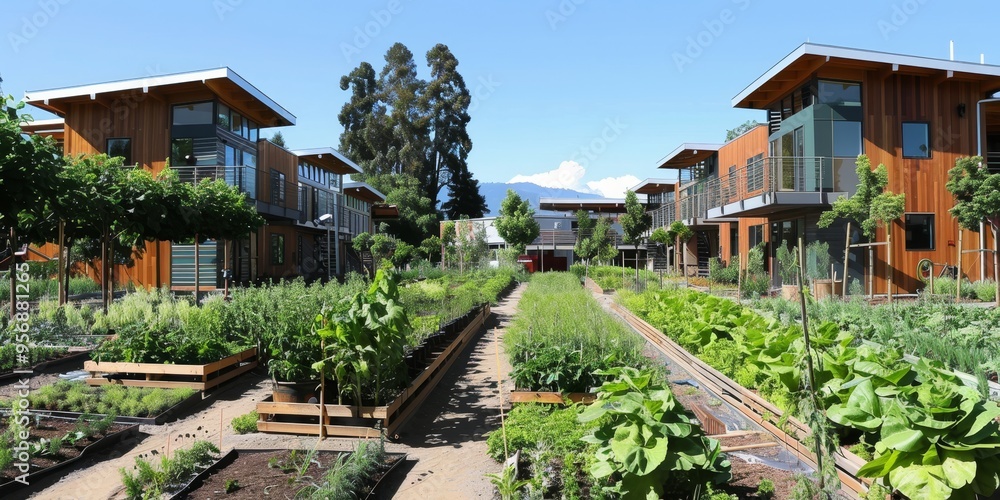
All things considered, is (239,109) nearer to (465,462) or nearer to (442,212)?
(465,462)

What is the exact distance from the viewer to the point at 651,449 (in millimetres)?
3119

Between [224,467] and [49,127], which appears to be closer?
[224,467]

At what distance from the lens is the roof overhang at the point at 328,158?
2930 centimetres

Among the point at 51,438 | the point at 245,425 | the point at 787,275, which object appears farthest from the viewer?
the point at 787,275

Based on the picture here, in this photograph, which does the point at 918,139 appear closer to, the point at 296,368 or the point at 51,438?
the point at 296,368

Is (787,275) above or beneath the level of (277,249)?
beneath

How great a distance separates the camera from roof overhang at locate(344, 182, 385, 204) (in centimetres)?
3522

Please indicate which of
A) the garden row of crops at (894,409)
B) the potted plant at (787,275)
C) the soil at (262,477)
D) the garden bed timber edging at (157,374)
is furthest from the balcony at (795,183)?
the soil at (262,477)

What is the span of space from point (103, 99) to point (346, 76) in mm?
30895

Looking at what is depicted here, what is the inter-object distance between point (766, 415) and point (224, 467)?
13.1 ft

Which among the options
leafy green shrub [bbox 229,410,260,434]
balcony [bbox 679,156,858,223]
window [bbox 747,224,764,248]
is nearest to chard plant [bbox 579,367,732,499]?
leafy green shrub [bbox 229,410,260,434]

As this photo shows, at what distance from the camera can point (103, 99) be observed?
20.2 m

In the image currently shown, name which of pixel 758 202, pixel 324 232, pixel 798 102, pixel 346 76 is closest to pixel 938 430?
pixel 758 202

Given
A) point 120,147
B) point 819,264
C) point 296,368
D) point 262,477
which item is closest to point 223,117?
point 120,147
